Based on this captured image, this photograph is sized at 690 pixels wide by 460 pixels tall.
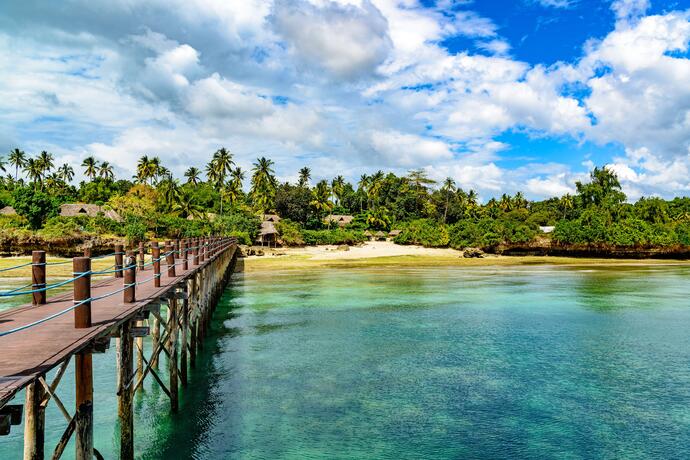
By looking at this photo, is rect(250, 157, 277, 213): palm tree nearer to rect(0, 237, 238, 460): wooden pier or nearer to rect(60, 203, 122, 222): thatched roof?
rect(60, 203, 122, 222): thatched roof

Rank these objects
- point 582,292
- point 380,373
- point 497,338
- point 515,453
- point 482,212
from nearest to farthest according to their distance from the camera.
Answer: point 515,453 → point 380,373 → point 497,338 → point 582,292 → point 482,212

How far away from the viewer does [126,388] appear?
1001 cm

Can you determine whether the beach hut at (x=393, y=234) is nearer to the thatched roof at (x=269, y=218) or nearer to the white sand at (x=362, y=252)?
the white sand at (x=362, y=252)

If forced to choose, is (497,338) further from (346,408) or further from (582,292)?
(582,292)

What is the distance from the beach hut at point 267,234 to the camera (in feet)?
253

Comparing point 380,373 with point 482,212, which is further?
point 482,212

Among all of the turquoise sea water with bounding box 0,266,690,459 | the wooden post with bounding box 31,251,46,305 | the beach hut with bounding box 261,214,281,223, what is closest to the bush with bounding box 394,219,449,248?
the beach hut with bounding box 261,214,281,223

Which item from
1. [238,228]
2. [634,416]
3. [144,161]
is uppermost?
[144,161]

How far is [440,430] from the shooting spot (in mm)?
13078

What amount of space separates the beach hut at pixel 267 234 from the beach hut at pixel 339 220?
1871 cm

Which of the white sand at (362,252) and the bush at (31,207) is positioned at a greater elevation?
the bush at (31,207)

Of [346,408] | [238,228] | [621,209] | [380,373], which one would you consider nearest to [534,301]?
[380,373]

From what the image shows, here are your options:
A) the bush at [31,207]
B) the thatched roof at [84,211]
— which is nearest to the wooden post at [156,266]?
the bush at [31,207]

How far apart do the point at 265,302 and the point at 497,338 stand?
15440mm
